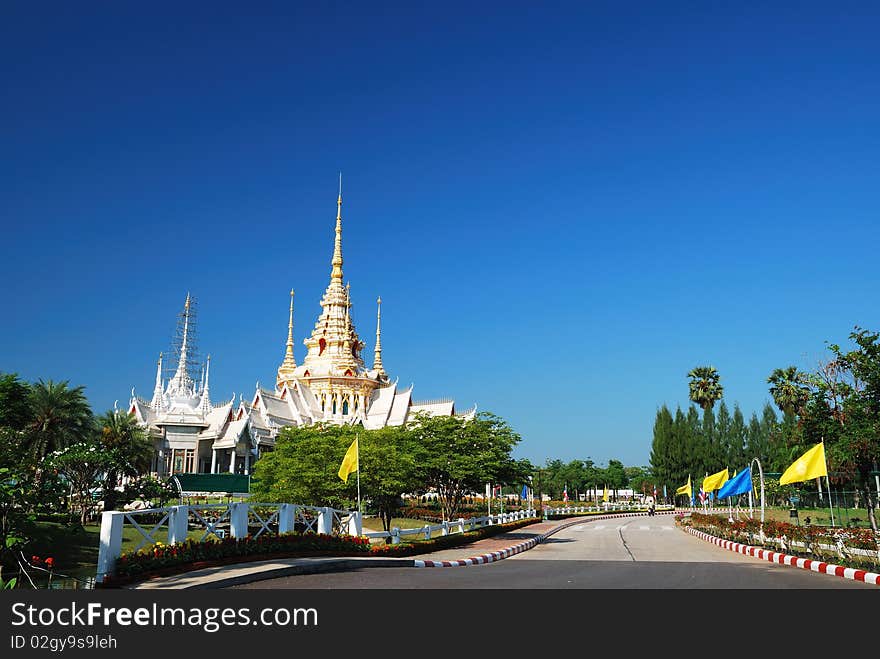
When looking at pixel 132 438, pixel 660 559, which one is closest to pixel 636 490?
pixel 132 438

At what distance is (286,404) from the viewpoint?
71500mm

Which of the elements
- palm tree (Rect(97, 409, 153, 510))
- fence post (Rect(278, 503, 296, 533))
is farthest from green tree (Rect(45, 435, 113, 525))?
fence post (Rect(278, 503, 296, 533))

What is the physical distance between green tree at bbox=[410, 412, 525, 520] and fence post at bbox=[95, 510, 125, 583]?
1948cm

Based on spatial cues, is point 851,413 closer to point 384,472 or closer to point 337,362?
point 384,472

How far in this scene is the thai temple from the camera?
208ft

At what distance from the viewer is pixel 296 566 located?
14.5m

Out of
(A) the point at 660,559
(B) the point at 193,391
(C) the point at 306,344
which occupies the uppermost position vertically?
(C) the point at 306,344

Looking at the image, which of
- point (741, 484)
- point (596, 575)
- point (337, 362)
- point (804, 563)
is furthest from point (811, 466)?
point (337, 362)

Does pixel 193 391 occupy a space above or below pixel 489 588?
above

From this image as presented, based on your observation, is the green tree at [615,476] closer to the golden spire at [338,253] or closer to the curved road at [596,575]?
the golden spire at [338,253]
